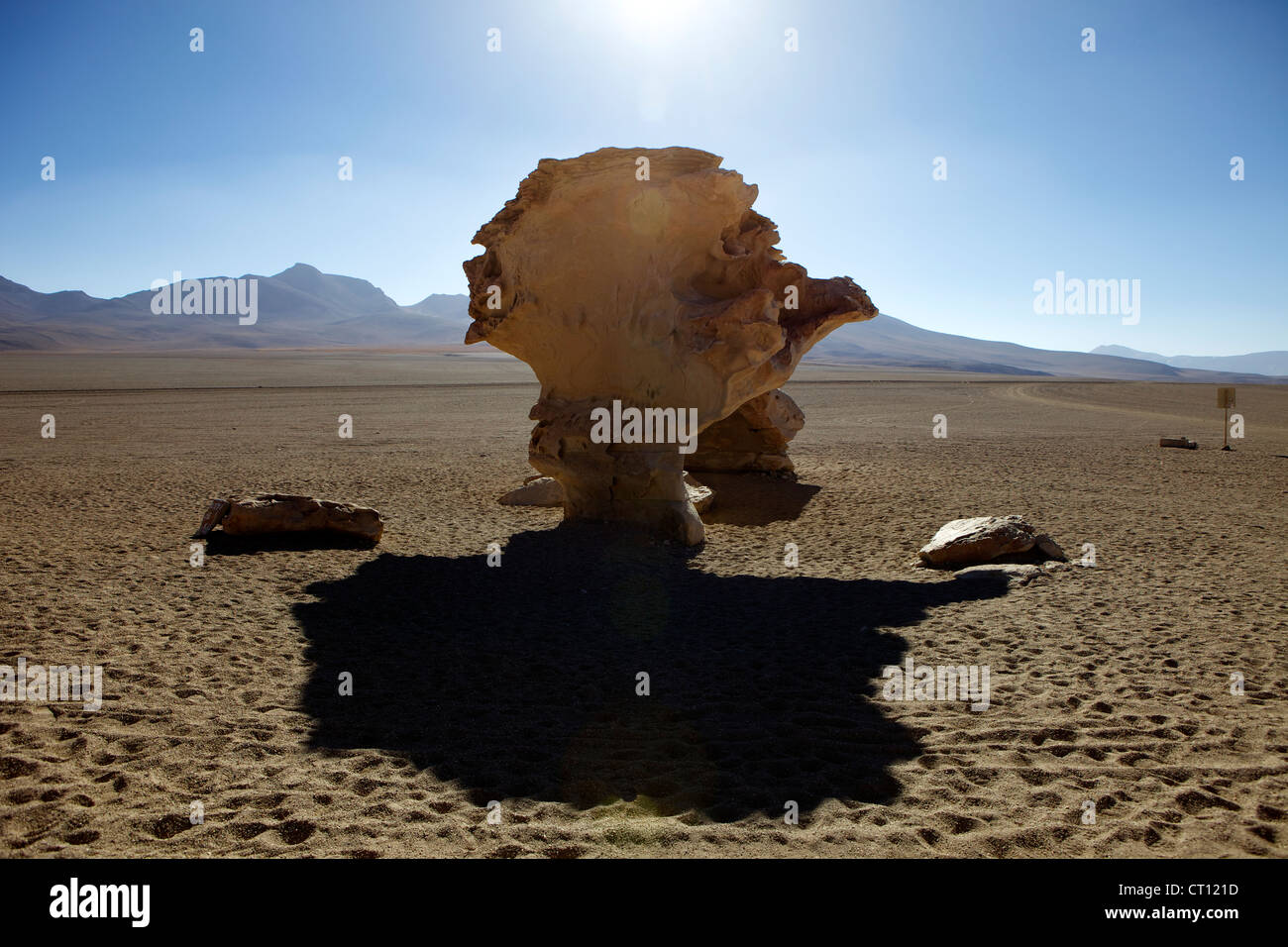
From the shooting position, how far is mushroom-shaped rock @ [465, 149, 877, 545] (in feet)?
38.1

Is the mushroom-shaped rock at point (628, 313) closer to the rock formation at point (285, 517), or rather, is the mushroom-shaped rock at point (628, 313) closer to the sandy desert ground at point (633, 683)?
the sandy desert ground at point (633, 683)

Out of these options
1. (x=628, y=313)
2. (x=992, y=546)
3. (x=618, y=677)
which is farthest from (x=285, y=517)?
(x=992, y=546)

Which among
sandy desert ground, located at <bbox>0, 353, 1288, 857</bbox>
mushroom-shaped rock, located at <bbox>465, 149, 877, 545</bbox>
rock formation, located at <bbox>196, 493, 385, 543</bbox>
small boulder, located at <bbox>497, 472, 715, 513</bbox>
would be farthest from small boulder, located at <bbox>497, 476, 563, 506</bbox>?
rock formation, located at <bbox>196, 493, 385, 543</bbox>

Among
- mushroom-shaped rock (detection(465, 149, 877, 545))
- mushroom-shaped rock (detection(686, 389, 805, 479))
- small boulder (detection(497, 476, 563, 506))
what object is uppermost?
mushroom-shaped rock (detection(465, 149, 877, 545))

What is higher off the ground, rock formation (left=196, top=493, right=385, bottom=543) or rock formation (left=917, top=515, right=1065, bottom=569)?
rock formation (left=196, top=493, right=385, bottom=543)

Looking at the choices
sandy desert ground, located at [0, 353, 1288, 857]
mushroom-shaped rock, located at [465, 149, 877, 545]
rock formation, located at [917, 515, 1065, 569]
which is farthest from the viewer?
mushroom-shaped rock, located at [465, 149, 877, 545]

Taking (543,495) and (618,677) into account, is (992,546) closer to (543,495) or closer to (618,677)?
(618,677)

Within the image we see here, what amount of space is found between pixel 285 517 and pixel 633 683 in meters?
6.51

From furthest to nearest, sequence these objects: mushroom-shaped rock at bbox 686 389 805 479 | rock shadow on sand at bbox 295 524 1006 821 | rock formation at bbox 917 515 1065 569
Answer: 1. mushroom-shaped rock at bbox 686 389 805 479
2. rock formation at bbox 917 515 1065 569
3. rock shadow on sand at bbox 295 524 1006 821

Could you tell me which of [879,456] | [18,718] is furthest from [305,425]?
[18,718]

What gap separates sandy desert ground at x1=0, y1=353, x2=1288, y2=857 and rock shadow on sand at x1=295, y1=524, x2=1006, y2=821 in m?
0.03

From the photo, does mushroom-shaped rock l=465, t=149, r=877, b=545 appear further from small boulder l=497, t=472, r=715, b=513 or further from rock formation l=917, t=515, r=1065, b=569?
rock formation l=917, t=515, r=1065, b=569

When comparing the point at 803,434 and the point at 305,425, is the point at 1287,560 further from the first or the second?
the point at 305,425

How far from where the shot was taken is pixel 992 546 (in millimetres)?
10180
